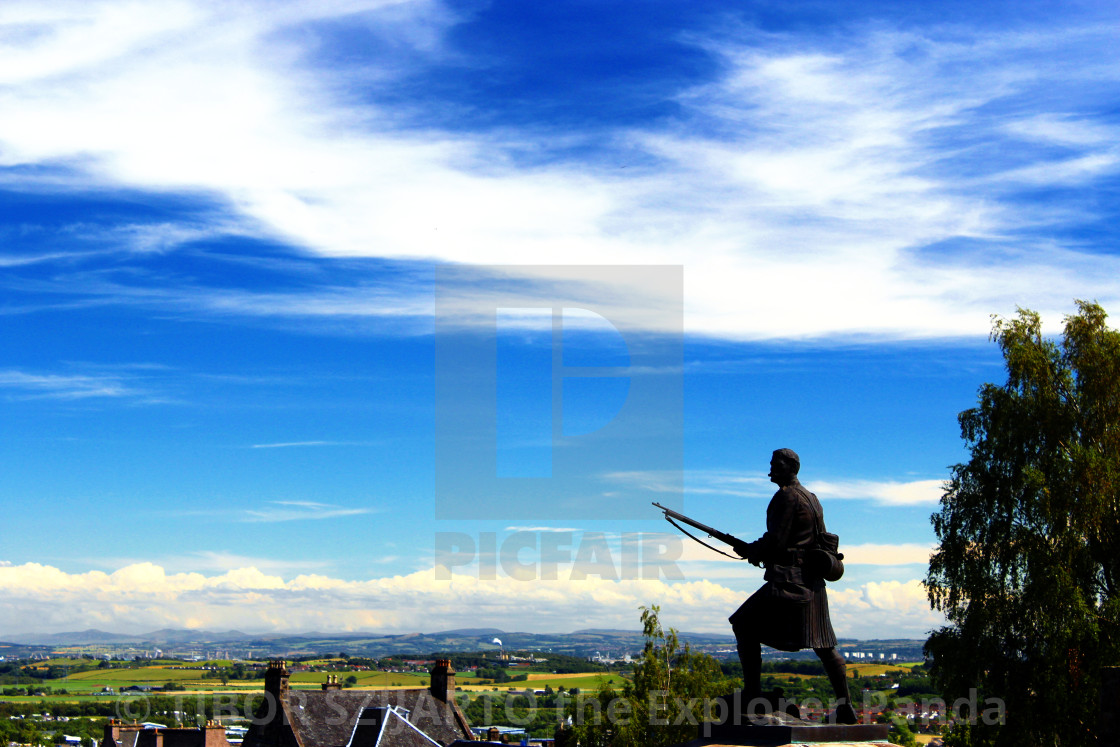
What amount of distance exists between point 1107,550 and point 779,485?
69.9 ft

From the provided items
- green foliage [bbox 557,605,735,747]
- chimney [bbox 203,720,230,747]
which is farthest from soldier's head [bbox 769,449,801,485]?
chimney [bbox 203,720,230,747]

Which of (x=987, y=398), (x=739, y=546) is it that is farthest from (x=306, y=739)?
(x=739, y=546)

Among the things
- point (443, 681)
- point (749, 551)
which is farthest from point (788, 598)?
point (443, 681)

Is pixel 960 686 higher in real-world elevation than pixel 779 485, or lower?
lower

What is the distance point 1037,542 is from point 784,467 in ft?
68.1

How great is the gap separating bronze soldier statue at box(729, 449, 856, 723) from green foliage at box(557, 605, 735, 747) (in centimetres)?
2874

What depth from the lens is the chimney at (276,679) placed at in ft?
181

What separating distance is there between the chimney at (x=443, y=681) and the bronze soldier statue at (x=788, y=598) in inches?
1920

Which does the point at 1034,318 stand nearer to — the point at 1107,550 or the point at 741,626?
the point at 1107,550

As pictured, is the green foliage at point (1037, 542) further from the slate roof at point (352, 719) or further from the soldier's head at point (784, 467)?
the slate roof at point (352, 719)

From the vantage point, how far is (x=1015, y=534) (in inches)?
1296

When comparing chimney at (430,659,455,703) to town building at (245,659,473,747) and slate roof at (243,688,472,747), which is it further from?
slate roof at (243,688,472,747)

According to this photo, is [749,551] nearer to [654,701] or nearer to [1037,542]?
[1037,542]

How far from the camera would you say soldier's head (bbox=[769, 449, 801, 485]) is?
1492 centimetres
